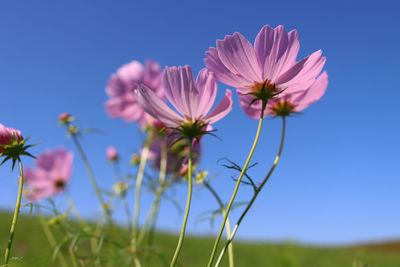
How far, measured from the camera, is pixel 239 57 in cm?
53

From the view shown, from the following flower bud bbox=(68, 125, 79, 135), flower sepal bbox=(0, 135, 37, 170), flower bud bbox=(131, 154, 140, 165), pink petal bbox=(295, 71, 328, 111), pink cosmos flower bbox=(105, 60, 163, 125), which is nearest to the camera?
flower sepal bbox=(0, 135, 37, 170)

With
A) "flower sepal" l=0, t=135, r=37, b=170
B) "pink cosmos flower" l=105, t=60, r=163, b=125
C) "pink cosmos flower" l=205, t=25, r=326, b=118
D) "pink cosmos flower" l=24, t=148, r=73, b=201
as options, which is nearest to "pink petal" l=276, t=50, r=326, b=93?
A: "pink cosmos flower" l=205, t=25, r=326, b=118

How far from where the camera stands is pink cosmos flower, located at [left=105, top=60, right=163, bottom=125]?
133cm

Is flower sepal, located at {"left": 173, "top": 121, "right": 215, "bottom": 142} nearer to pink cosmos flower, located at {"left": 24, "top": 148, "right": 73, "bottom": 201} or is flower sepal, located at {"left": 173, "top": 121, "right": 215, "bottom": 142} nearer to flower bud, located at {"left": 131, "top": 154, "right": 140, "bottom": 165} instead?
pink cosmos flower, located at {"left": 24, "top": 148, "right": 73, "bottom": 201}

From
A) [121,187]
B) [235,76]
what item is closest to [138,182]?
[121,187]

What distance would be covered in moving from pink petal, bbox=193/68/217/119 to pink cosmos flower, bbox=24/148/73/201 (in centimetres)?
97

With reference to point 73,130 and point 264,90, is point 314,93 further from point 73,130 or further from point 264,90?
point 73,130

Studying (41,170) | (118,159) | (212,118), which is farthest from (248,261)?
(212,118)

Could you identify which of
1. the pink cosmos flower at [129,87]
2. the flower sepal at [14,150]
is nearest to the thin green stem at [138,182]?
the pink cosmos flower at [129,87]

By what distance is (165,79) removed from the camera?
0.54 m

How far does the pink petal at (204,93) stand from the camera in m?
0.54

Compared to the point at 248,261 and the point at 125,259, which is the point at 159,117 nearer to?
the point at 125,259

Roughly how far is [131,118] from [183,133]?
836 millimetres

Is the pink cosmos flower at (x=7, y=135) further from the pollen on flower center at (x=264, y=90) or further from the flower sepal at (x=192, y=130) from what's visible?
the pollen on flower center at (x=264, y=90)
